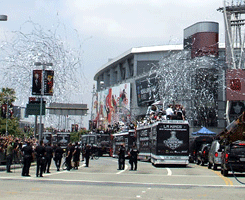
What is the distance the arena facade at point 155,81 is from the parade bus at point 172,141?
23342 mm

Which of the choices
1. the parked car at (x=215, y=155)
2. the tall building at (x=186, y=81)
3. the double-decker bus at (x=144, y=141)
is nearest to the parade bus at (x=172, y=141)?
the parked car at (x=215, y=155)

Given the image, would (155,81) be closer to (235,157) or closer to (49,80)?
(49,80)

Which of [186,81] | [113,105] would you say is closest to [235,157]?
[186,81]

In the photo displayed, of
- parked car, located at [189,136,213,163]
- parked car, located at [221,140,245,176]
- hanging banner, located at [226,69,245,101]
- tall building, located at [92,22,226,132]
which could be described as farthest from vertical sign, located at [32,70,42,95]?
hanging banner, located at [226,69,245,101]

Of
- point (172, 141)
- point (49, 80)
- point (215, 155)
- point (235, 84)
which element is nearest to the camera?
point (215, 155)

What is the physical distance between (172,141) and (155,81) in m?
37.6

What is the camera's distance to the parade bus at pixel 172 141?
3425cm

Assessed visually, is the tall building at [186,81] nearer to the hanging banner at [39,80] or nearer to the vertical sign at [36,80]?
the hanging banner at [39,80]

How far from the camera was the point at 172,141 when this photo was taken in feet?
113

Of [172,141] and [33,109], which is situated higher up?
[33,109]

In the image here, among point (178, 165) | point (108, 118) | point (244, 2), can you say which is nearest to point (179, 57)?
point (244, 2)

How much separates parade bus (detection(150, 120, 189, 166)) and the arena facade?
919 inches

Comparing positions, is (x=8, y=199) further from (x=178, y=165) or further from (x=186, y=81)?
(x=186, y=81)

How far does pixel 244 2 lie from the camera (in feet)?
218
